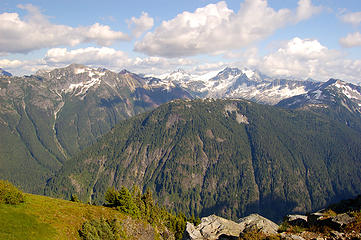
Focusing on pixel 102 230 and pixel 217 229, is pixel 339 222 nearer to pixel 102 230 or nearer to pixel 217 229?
pixel 217 229

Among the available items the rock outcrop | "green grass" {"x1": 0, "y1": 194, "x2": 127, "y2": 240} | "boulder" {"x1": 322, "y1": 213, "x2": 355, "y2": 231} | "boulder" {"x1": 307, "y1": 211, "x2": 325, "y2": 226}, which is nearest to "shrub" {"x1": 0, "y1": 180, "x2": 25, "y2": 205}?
"green grass" {"x1": 0, "y1": 194, "x2": 127, "y2": 240}

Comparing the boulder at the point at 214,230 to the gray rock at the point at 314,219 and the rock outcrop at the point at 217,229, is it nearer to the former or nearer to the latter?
the rock outcrop at the point at 217,229

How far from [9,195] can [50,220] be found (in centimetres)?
1065

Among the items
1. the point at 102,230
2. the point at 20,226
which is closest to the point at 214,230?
the point at 102,230

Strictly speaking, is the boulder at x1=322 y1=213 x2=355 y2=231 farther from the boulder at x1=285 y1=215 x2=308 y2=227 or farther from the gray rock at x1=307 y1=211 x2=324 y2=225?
the boulder at x1=285 y1=215 x2=308 y2=227

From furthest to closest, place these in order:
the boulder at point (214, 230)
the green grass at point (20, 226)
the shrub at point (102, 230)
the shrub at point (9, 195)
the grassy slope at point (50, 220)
Result: the shrub at point (9, 195) < the shrub at point (102, 230) < the boulder at point (214, 230) < the grassy slope at point (50, 220) < the green grass at point (20, 226)

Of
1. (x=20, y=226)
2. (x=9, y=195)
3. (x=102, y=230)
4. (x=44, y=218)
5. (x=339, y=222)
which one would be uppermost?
(x=339, y=222)

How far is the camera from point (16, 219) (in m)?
48.3

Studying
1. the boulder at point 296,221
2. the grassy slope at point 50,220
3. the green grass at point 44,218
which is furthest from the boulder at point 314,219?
the green grass at point 44,218

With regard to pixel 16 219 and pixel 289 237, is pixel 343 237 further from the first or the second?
pixel 16 219

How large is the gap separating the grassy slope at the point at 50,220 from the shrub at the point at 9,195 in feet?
4.20

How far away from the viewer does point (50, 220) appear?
5297cm

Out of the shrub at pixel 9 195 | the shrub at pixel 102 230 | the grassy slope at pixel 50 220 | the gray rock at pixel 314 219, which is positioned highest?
the shrub at pixel 9 195

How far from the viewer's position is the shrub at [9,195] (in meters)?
52.8
